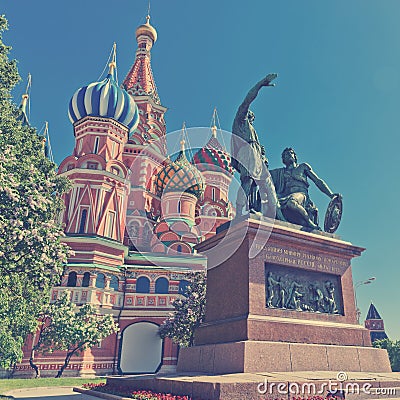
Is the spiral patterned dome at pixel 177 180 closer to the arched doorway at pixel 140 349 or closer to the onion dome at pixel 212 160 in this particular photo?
the onion dome at pixel 212 160

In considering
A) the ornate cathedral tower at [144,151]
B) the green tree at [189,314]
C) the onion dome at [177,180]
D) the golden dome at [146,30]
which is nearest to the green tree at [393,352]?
the green tree at [189,314]

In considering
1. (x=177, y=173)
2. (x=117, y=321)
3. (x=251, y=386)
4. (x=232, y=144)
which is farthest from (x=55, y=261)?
(x=177, y=173)

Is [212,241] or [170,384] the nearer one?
[170,384]

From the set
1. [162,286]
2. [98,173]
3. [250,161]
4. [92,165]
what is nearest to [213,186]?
[92,165]

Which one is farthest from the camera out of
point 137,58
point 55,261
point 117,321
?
point 137,58

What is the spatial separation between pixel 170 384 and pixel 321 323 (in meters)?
3.71

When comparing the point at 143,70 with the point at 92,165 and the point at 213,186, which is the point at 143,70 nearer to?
the point at 213,186

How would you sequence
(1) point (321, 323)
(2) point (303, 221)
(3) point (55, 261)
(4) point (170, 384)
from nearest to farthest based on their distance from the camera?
(4) point (170, 384)
(1) point (321, 323)
(2) point (303, 221)
(3) point (55, 261)

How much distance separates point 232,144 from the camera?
1002cm

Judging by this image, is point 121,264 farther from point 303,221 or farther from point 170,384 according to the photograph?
point 170,384

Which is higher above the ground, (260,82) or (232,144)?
(260,82)

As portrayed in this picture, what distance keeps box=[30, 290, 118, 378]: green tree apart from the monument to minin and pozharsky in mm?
16211

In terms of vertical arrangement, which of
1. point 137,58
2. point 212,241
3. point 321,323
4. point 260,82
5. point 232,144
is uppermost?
point 137,58

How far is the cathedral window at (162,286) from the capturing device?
30.4m
